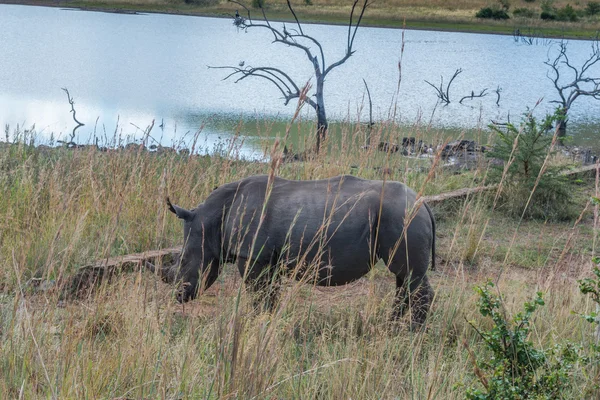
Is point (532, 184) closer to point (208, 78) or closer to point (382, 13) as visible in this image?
point (208, 78)

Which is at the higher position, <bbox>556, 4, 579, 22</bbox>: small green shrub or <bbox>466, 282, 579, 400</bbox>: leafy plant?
<bbox>556, 4, 579, 22</bbox>: small green shrub

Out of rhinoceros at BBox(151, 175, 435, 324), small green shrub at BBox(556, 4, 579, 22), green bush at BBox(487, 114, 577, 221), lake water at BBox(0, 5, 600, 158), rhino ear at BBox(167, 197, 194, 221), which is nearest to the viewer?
rhinoceros at BBox(151, 175, 435, 324)

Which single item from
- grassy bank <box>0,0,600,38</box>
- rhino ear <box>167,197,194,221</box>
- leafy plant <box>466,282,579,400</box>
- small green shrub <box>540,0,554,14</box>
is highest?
small green shrub <box>540,0,554,14</box>

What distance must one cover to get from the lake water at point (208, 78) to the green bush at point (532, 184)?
1.21 m

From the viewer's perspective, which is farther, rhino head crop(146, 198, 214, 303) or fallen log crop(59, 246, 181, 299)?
fallen log crop(59, 246, 181, 299)

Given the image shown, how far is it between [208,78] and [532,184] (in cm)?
1772

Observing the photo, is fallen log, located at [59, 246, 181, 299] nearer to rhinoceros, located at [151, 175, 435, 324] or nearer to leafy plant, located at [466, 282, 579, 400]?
rhinoceros, located at [151, 175, 435, 324]

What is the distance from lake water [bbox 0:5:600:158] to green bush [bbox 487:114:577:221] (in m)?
1.21

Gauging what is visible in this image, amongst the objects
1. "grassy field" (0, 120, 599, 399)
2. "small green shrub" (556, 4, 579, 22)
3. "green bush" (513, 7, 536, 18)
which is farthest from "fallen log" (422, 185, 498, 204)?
"green bush" (513, 7, 536, 18)

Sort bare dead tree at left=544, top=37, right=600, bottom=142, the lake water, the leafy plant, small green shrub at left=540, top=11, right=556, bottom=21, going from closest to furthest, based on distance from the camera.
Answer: the leafy plant, bare dead tree at left=544, top=37, right=600, bottom=142, the lake water, small green shrub at left=540, top=11, right=556, bottom=21

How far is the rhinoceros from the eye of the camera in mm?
4848

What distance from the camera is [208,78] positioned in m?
24.7

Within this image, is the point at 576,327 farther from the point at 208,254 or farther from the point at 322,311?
the point at 208,254

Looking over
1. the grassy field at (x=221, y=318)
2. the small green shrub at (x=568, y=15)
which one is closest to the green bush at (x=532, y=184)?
the grassy field at (x=221, y=318)
